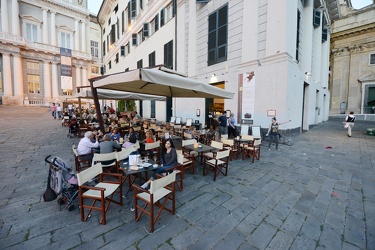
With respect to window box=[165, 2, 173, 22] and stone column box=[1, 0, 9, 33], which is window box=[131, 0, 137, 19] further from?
stone column box=[1, 0, 9, 33]

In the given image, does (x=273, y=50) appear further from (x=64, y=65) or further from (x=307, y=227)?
(x=64, y=65)

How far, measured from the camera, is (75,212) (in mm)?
2777

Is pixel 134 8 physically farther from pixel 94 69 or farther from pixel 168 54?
pixel 94 69

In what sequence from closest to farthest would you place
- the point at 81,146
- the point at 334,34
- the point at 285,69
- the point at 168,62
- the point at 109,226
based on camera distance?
1. the point at 109,226
2. the point at 81,146
3. the point at 285,69
4. the point at 168,62
5. the point at 334,34

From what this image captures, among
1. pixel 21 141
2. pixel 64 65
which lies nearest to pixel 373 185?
pixel 21 141

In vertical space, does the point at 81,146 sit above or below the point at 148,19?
below

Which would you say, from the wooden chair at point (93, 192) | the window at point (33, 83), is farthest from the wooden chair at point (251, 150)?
the window at point (33, 83)

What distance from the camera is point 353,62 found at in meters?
21.7

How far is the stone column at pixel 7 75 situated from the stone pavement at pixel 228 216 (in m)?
28.5

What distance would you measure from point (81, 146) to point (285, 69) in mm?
7981

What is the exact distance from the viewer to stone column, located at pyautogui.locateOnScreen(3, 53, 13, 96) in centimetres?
2336

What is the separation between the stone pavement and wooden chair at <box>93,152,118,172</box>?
1.05 m

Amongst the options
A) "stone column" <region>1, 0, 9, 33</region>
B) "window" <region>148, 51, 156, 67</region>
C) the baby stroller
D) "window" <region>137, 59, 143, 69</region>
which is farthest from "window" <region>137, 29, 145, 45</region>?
"stone column" <region>1, 0, 9, 33</region>

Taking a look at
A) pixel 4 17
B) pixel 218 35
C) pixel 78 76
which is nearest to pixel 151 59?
pixel 218 35
